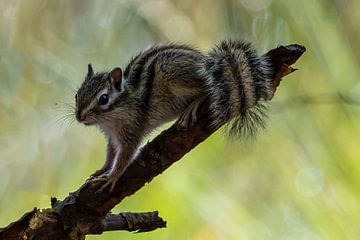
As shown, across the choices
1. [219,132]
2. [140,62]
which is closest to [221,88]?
[140,62]

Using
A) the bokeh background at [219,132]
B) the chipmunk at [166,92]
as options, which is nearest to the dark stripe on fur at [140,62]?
the chipmunk at [166,92]

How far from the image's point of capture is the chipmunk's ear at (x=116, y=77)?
42.5 inches

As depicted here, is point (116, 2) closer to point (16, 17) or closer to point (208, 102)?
point (16, 17)

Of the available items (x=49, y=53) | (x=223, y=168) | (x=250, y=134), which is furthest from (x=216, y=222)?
(x=49, y=53)

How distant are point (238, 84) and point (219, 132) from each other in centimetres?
38

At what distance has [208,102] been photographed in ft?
3.11

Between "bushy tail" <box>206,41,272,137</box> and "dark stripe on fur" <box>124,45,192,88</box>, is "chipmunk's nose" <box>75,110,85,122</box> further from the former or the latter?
"bushy tail" <box>206,41,272,137</box>

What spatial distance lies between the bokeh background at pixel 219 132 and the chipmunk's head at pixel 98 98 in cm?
22

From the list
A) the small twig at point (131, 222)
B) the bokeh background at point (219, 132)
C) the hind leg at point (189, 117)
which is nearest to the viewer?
the hind leg at point (189, 117)

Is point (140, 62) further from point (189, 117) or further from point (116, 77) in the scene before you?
point (189, 117)

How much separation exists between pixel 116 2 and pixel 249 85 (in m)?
0.47

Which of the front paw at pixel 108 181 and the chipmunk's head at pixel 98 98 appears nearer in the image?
the front paw at pixel 108 181

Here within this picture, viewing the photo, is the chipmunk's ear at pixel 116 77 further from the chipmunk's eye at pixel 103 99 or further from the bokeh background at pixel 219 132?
the bokeh background at pixel 219 132

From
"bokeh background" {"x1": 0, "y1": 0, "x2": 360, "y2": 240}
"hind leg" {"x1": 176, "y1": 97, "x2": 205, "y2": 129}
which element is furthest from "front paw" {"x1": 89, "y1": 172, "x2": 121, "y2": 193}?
"bokeh background" {"x1": 0, "y1": 0, "x2": 360, "y2": 240}
